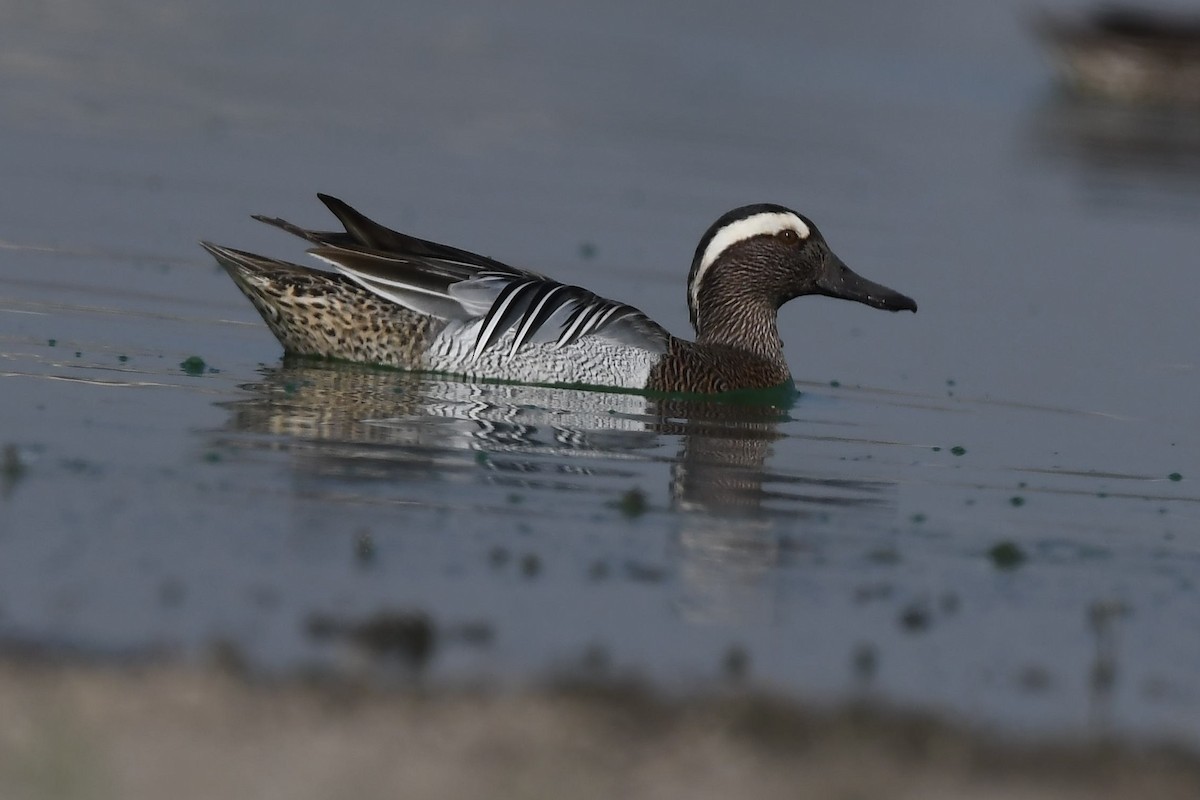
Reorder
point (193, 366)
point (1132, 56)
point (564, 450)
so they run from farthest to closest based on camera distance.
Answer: point (1132, 56), point (193, 366), point (564, 450)

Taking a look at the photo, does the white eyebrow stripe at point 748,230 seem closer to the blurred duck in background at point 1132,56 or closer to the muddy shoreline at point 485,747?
the muddy shoreline at point 485,747

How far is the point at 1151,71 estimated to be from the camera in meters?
31.9

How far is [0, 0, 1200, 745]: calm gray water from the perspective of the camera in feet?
20.8

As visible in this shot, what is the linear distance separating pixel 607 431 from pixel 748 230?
93.5 inches

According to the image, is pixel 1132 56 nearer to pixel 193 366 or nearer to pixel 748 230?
pixel 748 230

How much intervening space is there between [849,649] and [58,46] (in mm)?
20753

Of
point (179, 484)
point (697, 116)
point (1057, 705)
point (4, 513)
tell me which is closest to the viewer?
point (1057, 705)

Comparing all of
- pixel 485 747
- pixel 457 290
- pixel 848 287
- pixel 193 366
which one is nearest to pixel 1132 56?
pixel 848 287

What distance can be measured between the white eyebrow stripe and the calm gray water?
2.94 feet

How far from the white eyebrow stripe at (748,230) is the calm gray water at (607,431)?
897 mm

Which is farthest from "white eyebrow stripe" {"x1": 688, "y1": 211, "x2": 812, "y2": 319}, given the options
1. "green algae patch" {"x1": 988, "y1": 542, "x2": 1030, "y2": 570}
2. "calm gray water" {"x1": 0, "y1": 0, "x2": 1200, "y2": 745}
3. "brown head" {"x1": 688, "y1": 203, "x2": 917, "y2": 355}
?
"green algae patch" {"x1": 988, "y1": 542, "x2": 1030, "y2": 570}

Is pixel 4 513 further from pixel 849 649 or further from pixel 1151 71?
pixel 1151 71

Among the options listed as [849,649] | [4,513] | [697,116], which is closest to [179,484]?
[4,513]

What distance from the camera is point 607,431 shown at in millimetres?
9812
